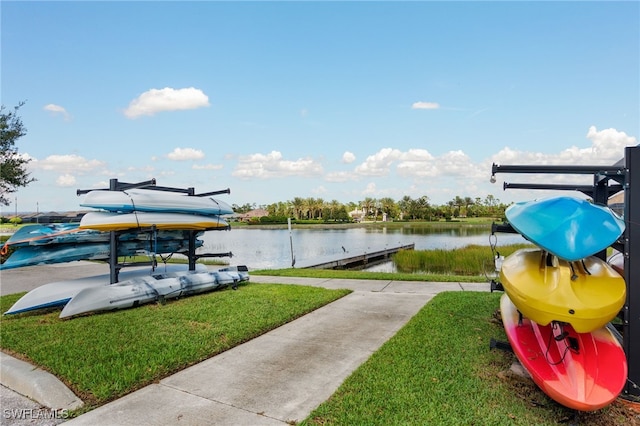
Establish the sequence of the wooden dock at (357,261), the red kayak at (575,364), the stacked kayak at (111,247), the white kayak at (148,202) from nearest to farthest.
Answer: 1. the red kayak at (575,364)
2. the stacked kayak at (111,247)
3. the white kayak at (148,202)
4. the wooden dock at (357,261)

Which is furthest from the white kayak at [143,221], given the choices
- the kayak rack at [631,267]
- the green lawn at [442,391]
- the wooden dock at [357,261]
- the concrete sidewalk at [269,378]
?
the wooden dock at [357,261]

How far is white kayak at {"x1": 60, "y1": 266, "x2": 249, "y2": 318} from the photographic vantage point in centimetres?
550

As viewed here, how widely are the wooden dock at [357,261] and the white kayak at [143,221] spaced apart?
23.8 feet

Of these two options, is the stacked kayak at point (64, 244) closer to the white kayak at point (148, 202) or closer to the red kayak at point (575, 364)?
the white kayak at point (148, 202)

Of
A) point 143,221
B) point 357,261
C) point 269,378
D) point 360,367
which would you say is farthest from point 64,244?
point 357,261

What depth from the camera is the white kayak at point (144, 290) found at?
5.50 metres

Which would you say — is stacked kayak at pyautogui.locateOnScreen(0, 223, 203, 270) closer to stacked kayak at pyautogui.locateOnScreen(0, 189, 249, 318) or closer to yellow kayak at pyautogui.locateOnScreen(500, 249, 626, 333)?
stacked kayak at pyautogui.locateOnScreen(0, 189, 249, 318)

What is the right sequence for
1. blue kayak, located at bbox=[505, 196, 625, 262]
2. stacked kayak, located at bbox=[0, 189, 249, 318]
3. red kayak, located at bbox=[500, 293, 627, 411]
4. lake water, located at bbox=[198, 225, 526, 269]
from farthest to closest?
lake water, located at bbox=[198, 225, 526, 269] → stacked kayak, located at bbox=[0, 189, 249, 318] → blue kayak, located at bbox=[505, 196, 625, 262] → red kayak, located at bbox=[500, 293, 627, 411]

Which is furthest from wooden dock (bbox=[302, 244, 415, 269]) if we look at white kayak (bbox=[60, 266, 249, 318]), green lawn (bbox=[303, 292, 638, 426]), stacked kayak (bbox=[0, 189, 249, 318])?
green lawn (bbox=[303, 292, 638, 426])

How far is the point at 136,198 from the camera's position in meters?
6.46

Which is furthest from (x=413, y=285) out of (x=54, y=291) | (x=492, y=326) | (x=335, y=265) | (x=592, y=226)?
(x=335, y=265)

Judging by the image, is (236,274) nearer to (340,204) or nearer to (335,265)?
(335,265)

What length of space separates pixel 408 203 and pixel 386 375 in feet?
325

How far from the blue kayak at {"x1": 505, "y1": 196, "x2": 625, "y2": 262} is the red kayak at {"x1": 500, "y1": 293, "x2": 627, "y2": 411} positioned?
0.62 meters
